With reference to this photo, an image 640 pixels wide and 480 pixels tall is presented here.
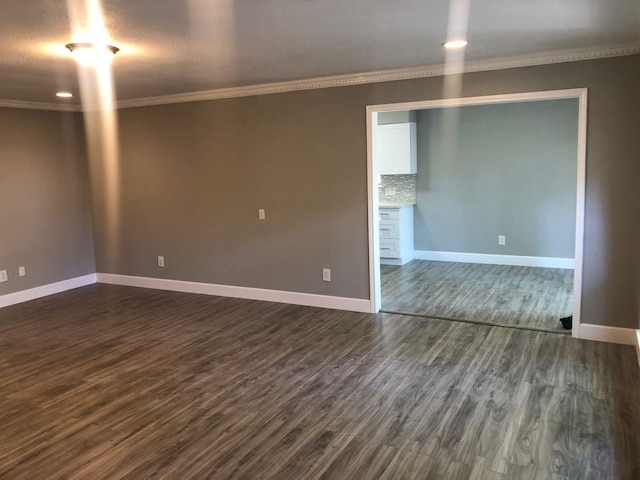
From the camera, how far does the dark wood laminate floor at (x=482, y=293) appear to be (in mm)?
4871

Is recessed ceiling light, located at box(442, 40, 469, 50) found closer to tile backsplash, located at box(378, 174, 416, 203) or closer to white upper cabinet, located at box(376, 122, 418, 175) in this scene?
white upper cabinet, located at box(376, 122, 418, 175)

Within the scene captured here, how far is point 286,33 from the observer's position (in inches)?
119

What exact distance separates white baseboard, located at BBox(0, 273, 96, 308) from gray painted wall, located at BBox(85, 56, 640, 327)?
30 cm

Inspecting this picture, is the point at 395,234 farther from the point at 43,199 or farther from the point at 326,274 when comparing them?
the point at 43,199

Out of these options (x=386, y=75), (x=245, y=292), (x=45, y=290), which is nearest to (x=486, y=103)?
(x=386, y=75)

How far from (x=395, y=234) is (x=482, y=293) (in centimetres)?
183

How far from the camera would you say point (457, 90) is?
4.41 metres

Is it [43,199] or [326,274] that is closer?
[326,274]

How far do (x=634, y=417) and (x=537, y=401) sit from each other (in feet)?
1.70

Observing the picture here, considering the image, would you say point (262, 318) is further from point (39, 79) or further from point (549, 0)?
point (549, 0)

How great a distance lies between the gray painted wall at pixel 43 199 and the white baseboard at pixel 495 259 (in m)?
4.78

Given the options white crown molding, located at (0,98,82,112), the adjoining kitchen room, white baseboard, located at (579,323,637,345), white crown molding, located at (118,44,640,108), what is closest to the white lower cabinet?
the adjoining kitchen room

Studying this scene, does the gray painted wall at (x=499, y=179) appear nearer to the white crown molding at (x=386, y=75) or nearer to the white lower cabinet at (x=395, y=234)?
the white lower cabinet at (x=395, y=234)

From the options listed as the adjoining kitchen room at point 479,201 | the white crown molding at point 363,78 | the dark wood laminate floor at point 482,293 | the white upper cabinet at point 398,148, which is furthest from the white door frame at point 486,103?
the white upper cabinet at point 398,148
